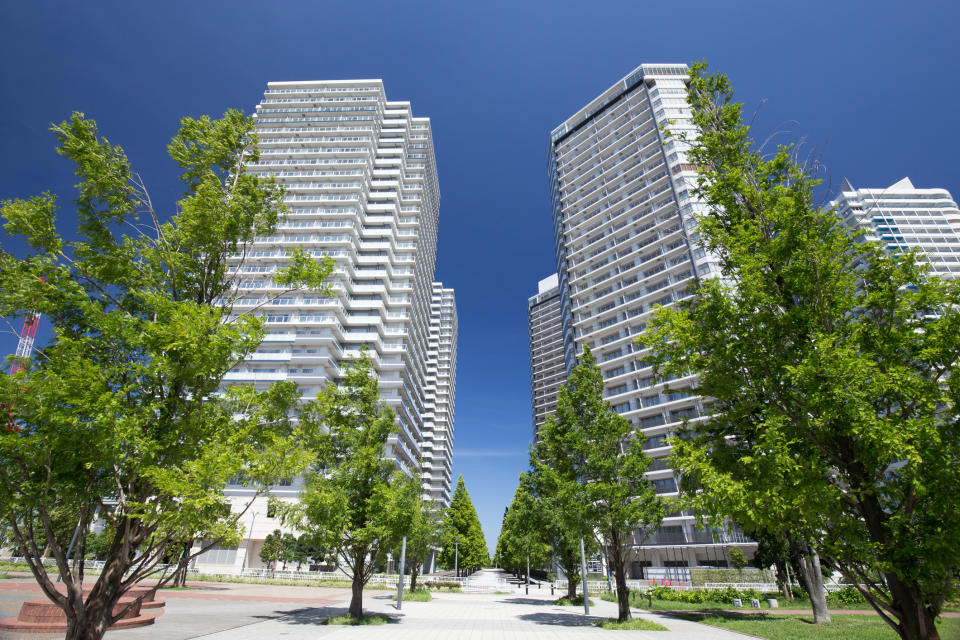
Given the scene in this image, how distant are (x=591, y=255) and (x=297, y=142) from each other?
170 ft

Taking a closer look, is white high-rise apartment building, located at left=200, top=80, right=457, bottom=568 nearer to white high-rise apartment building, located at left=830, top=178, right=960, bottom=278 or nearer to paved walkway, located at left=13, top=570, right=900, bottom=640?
paved walkway, located at left=13, top=570, right=900, bottom=640

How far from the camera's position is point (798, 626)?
49.8 feet

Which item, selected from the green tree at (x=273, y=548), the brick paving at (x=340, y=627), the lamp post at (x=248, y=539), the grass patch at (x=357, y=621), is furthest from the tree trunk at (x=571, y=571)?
the lamp post at (x=248, y=539)

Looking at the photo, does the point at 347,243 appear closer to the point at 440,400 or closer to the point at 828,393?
the point at 440,400

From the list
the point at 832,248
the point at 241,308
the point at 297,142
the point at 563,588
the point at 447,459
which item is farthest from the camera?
the point at 447,459

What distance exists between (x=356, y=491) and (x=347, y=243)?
1882 inches

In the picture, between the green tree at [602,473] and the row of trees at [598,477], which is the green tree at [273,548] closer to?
the row of trees at [598,477]

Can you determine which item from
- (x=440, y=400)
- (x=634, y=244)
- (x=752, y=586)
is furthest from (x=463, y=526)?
(x=634, y=244)

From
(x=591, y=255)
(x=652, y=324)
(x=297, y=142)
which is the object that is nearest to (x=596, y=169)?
(x=591, y=255)

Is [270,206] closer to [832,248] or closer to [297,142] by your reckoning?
[832,248]

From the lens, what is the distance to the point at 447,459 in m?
99.9

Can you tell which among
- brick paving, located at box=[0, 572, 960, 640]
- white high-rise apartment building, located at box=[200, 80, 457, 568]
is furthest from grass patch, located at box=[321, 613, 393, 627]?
white high-rise apartment building, located at box=[200, 80, 457, 568]

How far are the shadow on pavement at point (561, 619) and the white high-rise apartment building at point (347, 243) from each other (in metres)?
33.5

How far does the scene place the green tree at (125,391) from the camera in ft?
14.8
